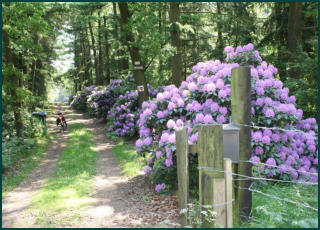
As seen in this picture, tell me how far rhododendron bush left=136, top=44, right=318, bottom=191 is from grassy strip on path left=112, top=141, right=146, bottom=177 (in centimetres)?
144

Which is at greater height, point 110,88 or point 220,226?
point 110,88

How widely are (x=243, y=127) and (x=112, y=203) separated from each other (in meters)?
3.33

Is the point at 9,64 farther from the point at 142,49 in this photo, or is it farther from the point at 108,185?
the point at 108,185

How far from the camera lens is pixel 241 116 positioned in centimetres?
359

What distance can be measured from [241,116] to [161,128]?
3.02 m

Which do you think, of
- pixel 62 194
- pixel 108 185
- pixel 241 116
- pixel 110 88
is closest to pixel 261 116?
Answer: pixel 241 116

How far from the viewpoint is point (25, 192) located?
674 cm

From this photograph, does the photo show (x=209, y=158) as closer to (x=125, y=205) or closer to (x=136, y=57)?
(x=125, y=205)

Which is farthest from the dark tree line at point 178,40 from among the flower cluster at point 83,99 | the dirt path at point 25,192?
the flower cluster at point 83,99

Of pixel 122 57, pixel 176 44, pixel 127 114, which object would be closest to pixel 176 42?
pixel 176 44

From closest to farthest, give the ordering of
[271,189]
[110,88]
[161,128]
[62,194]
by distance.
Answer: [271,189] < [62,194] < [161,128] < [110,88]

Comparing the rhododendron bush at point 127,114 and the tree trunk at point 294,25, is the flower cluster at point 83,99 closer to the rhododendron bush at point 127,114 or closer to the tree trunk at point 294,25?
the rhododendron bush at point 127,114

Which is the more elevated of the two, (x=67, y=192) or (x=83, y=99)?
(x=83, y=99)

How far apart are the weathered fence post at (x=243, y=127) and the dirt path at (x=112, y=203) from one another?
969 millimetres
